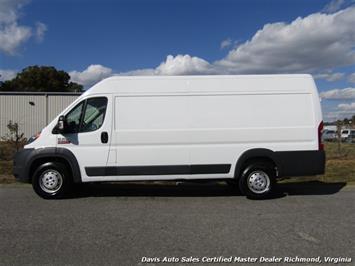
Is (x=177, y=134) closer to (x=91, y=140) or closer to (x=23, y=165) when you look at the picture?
(x=91, y=140)

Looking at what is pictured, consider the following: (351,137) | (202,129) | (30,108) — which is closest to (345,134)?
(351,137)

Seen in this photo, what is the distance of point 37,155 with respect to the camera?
8.18 metres

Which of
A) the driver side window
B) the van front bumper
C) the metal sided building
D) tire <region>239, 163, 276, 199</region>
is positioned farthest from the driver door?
the metal sided building

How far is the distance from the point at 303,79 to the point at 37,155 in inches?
219

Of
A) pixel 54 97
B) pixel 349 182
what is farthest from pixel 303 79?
pixel 54 97

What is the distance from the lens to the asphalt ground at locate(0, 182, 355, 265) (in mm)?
5004

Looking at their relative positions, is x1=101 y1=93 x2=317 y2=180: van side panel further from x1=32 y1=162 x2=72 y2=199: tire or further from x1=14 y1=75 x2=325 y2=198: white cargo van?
x1=32 y1=162 x2=72 y2=199: tire

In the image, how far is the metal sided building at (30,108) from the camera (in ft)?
126

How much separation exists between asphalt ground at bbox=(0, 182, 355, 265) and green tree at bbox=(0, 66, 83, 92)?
61763 millimetres

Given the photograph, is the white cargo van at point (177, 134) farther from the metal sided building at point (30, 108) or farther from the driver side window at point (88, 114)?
the metal sided building at point (30, 108)

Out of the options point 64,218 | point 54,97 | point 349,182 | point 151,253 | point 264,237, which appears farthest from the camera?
A: point 54,97

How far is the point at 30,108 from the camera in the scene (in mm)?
38688

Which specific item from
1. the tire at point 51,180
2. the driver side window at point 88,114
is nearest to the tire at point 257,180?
the driver side window at point 88,114

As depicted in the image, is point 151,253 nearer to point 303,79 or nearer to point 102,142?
point 102,142
